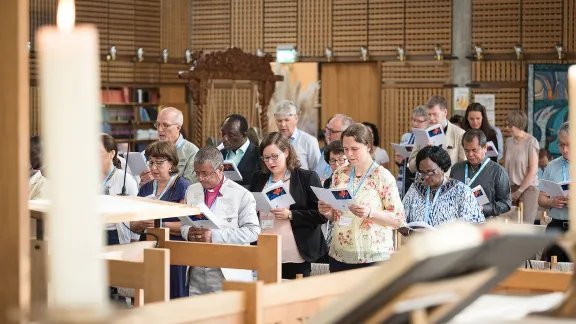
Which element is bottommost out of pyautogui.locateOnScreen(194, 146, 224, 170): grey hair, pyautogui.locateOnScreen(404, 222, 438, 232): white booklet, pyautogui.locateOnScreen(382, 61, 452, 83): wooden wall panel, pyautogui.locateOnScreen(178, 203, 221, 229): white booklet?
pyautogui.locateOnScreen(404, 222, 438, 232): white booklet

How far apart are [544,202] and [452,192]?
5.48 feet

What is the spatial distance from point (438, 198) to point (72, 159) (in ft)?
17.9

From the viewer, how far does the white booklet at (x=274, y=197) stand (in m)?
6.49

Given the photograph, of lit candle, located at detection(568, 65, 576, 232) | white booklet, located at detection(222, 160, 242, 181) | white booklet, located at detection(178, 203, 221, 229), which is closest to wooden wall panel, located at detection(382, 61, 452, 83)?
white booklet, located at detection(222, 160, 242, 181)

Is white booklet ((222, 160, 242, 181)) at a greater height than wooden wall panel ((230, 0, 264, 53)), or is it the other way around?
wooden wall panel ((230, 0, 264, 53))

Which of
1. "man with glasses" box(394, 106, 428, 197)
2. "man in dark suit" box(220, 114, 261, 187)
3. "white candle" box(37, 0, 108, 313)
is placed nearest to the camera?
"white candle" box(37, 0, 108, 313)

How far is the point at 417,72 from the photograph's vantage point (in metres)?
16.1

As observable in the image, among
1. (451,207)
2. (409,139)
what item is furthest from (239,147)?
(409,139)

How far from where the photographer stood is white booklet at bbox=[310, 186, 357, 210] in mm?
5887

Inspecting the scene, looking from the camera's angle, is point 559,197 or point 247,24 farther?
point 247,24

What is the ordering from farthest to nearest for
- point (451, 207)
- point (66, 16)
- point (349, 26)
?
1. point (349, 26)
2. point (451, 207)
3. point (66, 16)

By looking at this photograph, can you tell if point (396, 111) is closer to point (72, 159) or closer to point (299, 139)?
point (299, 139)

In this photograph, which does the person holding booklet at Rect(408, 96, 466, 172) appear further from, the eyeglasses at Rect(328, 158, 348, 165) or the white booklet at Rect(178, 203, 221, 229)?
the white booklet at Rect(178, 203, 221, 229)

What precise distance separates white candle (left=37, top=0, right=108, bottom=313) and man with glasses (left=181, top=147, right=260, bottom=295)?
4.50 metres
